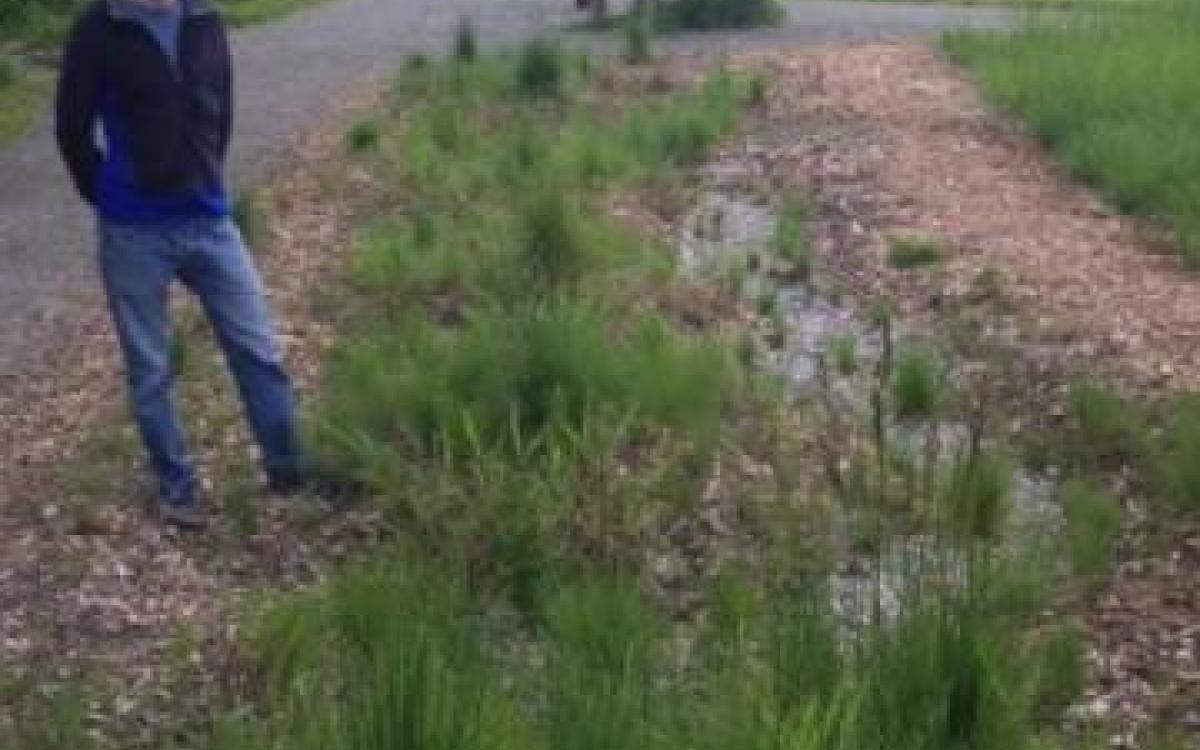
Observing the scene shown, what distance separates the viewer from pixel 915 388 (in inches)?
351

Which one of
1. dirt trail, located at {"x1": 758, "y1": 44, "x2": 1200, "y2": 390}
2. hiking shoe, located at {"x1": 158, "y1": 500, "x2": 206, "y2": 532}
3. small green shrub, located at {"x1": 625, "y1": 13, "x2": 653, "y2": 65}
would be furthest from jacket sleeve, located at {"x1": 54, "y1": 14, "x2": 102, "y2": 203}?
small green shrub, located at {"x1": 625, "y1": 13, "x2": 653, "y2": 65}

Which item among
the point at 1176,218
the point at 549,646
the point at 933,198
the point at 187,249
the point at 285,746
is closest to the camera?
the point at 285,746

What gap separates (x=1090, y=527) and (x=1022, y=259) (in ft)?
13.6

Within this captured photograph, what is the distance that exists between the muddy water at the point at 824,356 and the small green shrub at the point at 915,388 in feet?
0.28

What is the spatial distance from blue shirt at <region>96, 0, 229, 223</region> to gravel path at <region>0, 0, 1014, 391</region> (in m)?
2.48

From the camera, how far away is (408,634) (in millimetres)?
5125

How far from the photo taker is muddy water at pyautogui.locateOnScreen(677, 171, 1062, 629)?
19.9 feet

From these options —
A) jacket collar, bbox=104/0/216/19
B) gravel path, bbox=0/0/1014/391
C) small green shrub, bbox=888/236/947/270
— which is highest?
jacket collar, bbox=104/0/216/19

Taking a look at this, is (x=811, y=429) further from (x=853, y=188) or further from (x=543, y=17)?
(x=543, y=17)

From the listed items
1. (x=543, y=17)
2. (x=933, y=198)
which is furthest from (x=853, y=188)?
(x=543, y=17)

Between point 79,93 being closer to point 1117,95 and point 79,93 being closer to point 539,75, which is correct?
point 1117,95

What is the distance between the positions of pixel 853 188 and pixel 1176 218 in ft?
7.80

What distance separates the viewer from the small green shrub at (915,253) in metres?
11.6

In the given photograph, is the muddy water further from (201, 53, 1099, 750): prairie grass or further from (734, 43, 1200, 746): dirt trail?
(734, 43, 1200, 746): dirt trail
